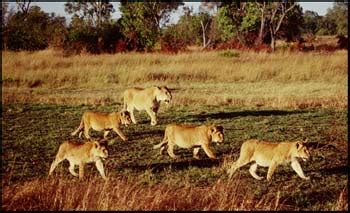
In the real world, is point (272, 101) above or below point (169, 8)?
below

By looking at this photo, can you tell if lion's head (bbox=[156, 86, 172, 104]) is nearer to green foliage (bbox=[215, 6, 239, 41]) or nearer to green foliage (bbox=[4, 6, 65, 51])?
green foliage (bbox=[4, 6, 65, 51])

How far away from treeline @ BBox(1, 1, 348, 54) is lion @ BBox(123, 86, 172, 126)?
21.1 metres

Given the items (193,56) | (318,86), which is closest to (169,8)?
(193,56)

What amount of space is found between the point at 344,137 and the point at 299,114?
277 centimetres

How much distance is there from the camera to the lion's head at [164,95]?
11914 mm

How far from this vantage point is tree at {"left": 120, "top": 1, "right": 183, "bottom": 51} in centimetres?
4016

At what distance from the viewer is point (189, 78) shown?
2345 cm

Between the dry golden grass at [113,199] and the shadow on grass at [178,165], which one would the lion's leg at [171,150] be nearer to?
the shadow on grass at [178,165]

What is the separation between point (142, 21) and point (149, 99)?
31.9m

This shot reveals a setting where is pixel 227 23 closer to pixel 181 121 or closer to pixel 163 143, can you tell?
pixel 181 121

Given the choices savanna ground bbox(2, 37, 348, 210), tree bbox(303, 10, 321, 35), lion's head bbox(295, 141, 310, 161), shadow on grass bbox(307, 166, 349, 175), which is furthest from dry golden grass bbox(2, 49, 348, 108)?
tree bbox(303, 10, 321, 35)

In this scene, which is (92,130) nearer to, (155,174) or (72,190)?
(155,174)

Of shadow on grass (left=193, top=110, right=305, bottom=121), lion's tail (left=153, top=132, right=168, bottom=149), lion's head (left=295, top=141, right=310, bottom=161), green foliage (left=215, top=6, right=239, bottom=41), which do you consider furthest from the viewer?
green foliage (left=215, top=6, right=239, bottom=41)

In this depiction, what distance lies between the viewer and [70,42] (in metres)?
36.3
